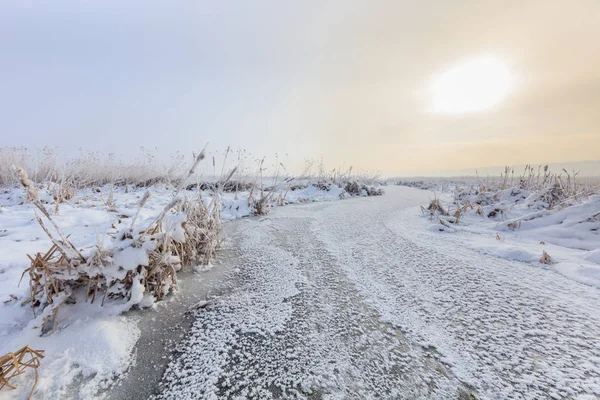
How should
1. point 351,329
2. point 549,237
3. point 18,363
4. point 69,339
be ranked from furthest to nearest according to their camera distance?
1. point 549,237
2. point 351,329
3. point 69,339
4. point 18,363

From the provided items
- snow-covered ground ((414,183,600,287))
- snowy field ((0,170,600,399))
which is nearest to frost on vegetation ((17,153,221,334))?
snowy field ((0,170,600,399))

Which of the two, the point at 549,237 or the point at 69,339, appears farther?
the point at 549,237

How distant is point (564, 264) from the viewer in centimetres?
166

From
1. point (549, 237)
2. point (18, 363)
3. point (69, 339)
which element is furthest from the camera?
point (549, 237)

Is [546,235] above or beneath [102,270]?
beneath

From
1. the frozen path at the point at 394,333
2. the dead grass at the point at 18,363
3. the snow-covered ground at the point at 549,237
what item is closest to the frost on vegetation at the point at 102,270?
the dead grass at the point at 18,363

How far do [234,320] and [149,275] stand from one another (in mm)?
529

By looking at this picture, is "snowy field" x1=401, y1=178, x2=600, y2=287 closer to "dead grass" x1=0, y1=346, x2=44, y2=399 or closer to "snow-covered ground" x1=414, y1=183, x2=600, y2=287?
"snow-covered ground" x1=414, y1=183, x2=600, y2=287

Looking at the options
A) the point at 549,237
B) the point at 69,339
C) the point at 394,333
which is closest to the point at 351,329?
the point at 394,333

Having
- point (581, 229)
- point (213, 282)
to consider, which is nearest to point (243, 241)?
point (213, 282)

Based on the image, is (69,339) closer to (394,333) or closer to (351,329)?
(351,329)

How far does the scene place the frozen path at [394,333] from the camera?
0.77m

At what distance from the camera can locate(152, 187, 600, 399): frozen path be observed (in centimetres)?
77

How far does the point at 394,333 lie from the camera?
3.35 feet
